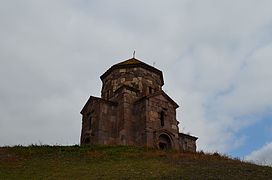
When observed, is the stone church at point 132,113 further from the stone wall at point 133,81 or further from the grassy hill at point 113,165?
the grassy hill at point 113,165

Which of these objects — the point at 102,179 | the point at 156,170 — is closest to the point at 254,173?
the point at 156,170

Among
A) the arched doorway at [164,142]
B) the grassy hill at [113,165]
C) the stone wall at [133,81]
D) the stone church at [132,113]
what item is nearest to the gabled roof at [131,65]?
the stone church at [132,113]

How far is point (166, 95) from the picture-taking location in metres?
27.2

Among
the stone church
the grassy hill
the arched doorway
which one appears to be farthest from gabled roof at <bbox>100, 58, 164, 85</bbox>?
the grassy hill

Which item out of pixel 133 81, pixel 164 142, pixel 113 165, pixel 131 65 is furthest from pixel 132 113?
pixel 113 165

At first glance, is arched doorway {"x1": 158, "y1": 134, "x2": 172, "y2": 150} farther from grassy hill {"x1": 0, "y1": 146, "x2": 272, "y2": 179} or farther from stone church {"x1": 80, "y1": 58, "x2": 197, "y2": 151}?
grassy hill {"x1": 0, "y1": 146, "x2": 272, "y2": 179}

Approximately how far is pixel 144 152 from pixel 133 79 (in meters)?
8.77

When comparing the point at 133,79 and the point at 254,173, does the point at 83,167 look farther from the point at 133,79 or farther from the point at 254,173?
the point at 133,79

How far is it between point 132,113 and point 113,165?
9.99 m

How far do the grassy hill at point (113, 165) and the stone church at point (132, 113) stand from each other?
333 centimetres

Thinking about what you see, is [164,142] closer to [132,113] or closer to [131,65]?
[132,113]

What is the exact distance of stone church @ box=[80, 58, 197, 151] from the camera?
25.0 m

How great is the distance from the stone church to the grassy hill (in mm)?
3326

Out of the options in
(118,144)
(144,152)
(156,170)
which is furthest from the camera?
(118,144)
